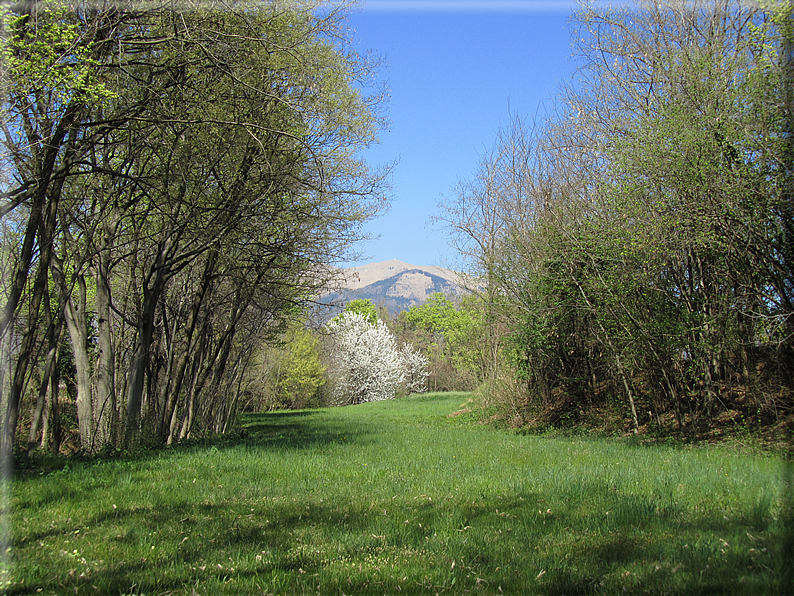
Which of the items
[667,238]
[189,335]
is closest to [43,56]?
[189,335]

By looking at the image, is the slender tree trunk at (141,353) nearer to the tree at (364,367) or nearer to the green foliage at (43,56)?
the green foliage at (43,56)

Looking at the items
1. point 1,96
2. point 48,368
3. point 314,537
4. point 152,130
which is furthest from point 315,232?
point 314,537

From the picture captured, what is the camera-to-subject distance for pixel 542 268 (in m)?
12.9

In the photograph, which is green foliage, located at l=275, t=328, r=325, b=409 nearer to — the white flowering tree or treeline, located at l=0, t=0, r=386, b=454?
the white flowering tree

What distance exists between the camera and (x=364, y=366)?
1950 inches

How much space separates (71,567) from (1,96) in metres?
4.78

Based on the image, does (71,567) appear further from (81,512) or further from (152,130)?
(152,130)

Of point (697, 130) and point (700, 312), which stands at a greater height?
point (697, 130)

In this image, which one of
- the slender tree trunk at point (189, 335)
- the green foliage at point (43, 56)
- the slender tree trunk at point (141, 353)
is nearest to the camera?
the green foliage at point (43, 56)

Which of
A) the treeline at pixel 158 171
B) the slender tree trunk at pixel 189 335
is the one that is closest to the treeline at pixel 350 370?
the slender tree trunk at pixel 189 335

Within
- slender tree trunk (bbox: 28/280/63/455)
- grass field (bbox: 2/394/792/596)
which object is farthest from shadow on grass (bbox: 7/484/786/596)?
slender tree trunk (bbox: 28/280/63/455)

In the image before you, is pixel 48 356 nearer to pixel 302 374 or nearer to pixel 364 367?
pixel 302 374

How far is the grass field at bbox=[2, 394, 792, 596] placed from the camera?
10.5 feet

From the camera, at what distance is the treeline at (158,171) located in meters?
6.41
